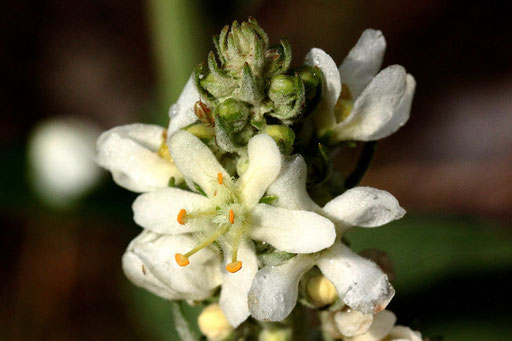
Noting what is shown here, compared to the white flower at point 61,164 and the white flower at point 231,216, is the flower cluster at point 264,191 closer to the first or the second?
the white flower at point 231,216

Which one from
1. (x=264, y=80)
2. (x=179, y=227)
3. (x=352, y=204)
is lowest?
(x=179, y=227)

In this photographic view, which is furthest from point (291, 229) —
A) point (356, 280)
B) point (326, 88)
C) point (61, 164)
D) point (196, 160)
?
point (61, 164)

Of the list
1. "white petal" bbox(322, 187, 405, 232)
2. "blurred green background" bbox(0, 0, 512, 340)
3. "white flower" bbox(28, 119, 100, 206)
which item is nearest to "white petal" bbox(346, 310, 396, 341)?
"white petal" bbox(322, 187, 405, 232)

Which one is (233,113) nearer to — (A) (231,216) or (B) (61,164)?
(A) (231,216)

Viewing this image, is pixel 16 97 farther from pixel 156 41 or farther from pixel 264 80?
pixel 264 80

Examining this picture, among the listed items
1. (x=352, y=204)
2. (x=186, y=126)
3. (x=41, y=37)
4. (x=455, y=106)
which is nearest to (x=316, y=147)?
(x=352, y=204)

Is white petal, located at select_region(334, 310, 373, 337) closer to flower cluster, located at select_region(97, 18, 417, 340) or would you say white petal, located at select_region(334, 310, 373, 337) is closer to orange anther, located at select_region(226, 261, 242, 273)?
flower cluster, located at select_region(97, 18, 417, 340)
